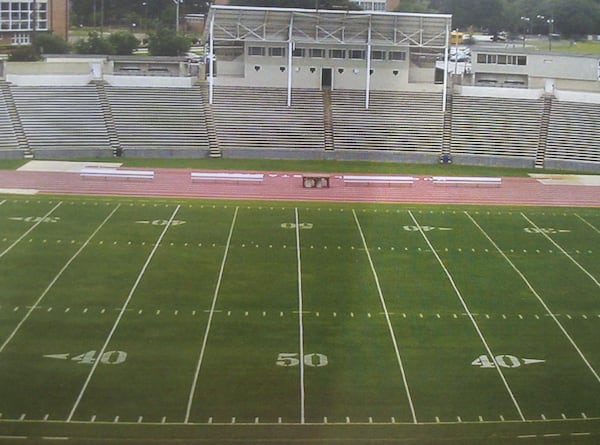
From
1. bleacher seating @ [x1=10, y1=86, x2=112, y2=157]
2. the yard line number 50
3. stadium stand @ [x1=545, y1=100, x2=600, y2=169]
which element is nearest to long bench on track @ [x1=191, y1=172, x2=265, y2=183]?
bleacher seating @ [x1=10, y1=86, x2=112, y2=157]

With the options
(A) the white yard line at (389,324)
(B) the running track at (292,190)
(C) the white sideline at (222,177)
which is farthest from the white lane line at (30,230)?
(A) the white yard line at (389,324)

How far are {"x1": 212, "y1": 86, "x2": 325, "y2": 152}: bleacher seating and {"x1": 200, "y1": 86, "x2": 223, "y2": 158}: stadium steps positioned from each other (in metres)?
0.07

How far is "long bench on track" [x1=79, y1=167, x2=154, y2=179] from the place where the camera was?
1325 cm

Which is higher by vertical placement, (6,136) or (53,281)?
(6,136)

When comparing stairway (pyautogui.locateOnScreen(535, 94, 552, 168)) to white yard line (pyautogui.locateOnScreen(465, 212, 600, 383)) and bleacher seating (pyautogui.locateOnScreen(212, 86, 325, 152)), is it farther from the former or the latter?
white yard line (pyautogui.locateOnScreen(465, 212, 600, 383))

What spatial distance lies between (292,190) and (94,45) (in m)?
9.26

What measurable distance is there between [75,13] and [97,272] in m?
13.1

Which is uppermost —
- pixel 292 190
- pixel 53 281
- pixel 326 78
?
pixel 326 78

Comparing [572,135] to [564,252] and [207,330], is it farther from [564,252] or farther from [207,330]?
[207,330]

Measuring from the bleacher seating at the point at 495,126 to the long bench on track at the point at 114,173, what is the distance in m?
5.10

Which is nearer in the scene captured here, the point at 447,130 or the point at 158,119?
the point at 158,119

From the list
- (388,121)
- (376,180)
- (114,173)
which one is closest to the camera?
(114,173)

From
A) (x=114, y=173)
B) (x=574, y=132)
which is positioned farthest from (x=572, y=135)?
(x=114, y=173)

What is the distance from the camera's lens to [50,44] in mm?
20672
